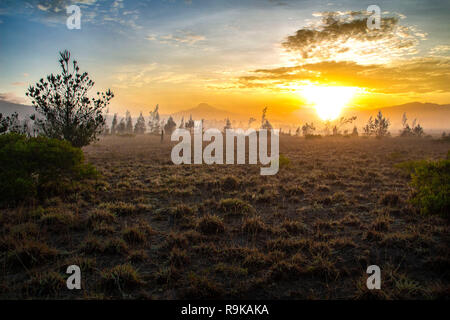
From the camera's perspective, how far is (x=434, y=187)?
6.60 meters

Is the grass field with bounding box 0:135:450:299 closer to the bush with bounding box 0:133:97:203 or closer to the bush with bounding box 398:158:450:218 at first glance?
the bush with bounding box 0:133:97:203

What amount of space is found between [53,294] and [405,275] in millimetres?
6955

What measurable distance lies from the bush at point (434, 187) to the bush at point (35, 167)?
11881 mm

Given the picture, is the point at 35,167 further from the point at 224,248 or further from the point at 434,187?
the point at 434,187

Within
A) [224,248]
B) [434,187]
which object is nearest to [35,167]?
[224,248]

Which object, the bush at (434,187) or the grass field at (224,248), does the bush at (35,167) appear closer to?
the grass field at (224,248)

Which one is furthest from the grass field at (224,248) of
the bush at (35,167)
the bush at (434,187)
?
the bush at (434,187)

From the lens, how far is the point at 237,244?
6.33 metres

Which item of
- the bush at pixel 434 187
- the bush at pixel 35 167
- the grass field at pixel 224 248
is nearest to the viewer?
the grass field at pixel 224 248

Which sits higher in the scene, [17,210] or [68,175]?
[68,175]

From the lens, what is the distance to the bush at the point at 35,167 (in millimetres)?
8094
